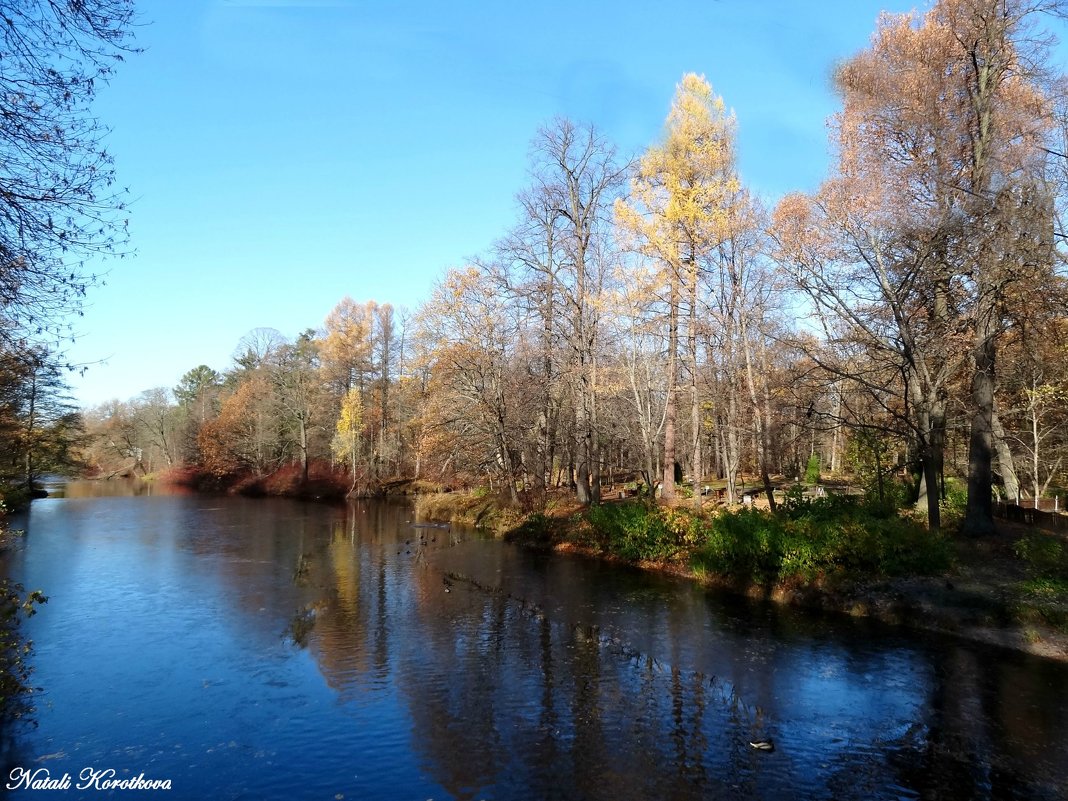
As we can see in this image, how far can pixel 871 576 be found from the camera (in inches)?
569

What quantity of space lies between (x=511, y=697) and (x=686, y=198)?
56.4 feet

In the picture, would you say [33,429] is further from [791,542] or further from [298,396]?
[791,542]

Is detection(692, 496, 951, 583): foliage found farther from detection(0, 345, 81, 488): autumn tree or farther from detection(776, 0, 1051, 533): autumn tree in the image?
detection(0, 345, 81, 488): autumn tree

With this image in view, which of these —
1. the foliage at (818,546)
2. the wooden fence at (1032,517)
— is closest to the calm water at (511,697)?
the foliage at (818,546)

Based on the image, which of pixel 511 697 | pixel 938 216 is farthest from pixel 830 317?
pixel 511 697

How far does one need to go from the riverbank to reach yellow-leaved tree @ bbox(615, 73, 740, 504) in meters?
4.16

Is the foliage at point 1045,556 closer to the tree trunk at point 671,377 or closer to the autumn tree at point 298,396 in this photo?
the tree trunk at point 671,377

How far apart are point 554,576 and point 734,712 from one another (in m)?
9.68

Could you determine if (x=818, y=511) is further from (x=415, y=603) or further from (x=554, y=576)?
(x=415, y=603)

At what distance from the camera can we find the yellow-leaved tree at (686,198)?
21594 mm

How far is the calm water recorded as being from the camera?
7.06 meters

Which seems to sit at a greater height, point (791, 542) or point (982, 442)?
point (982, 442)

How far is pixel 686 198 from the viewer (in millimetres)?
21656

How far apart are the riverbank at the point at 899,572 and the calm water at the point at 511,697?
898 millimetres
